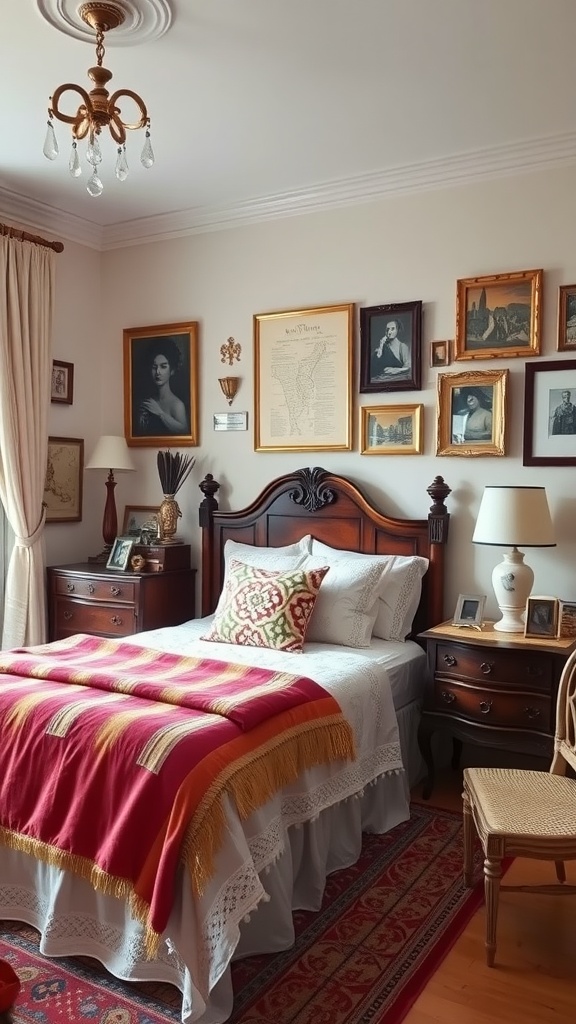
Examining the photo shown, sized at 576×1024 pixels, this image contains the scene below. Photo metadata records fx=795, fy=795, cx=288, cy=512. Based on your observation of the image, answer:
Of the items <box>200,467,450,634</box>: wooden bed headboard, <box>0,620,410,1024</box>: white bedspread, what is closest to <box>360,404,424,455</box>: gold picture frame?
<box>200,467,450,634</box>: wooden bed headboard

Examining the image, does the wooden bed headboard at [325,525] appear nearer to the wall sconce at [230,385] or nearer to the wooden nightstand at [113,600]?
the wooden nightstand at [113,600]

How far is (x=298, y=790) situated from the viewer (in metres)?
2.51

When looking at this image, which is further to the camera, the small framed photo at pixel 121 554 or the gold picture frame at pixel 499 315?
the small framed photo at pixel 121 554

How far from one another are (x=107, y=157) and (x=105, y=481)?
1.91 metres

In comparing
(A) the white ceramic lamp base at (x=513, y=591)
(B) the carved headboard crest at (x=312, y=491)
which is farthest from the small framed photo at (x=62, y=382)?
(A) the white ceramic lamp base at (x=513, y=591)

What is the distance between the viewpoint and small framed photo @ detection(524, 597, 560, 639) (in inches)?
127

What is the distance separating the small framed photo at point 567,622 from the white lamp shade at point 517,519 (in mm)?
286

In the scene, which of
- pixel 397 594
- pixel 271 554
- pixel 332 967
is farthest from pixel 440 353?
pixel 332 967

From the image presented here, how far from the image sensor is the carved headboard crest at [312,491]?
13.3ft

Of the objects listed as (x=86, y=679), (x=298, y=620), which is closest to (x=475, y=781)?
(x=298, y=620)

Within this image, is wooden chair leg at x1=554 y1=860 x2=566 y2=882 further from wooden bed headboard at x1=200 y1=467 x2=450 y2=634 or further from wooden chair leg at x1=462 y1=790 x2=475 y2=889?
wooden bed headboard at x1=200 y1=467 x2=450 y2=634

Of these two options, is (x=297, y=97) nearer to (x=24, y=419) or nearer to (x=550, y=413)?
(x=550, y=413)

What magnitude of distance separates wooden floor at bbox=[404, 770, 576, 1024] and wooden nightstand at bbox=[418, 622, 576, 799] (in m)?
0.64

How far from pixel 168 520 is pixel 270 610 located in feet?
4.10
